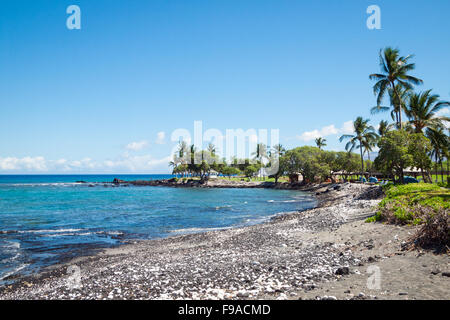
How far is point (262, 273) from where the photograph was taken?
31.2 feet

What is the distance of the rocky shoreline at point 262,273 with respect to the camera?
7.68 m

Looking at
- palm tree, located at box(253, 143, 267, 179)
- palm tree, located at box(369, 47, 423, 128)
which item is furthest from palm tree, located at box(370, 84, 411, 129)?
palm tree, located at box(253, 143, 267, 179)

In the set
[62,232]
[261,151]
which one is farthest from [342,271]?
[261,151]

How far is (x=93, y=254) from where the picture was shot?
17.2 m

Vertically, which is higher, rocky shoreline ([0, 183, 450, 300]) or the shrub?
the shrub

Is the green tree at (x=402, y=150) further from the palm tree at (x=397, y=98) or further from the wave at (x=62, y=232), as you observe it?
the wave at (x=62, y=232)

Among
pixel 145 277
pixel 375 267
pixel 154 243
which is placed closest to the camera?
pixel 375 267

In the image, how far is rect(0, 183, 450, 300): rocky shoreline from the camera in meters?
7.68

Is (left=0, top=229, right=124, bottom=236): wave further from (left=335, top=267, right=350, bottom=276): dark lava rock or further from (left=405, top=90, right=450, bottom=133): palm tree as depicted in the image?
(left=405, top=90, right=450, bottom=133): palm tree

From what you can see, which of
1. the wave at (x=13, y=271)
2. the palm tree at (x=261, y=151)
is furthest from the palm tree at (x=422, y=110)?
the palm tree at (x=261, y=151)

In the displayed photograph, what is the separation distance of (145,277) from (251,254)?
5.16 meters

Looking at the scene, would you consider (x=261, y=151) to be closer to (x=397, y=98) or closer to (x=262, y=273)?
(x=397, y=98)
